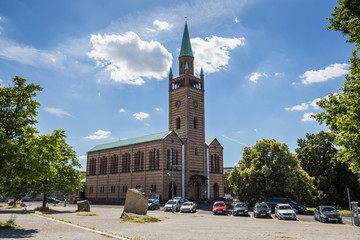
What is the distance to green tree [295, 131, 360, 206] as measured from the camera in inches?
2042

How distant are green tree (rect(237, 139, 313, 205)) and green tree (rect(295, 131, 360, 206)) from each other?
37.2ft

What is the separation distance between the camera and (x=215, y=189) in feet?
213

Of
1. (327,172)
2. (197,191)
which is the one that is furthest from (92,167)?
(327,172)

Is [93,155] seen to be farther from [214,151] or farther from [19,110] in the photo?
[19,110]

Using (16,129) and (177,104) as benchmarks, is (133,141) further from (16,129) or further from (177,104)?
(16,129)

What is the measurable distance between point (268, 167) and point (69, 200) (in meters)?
50.5

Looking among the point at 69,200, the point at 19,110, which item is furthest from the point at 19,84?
the point at 69,200

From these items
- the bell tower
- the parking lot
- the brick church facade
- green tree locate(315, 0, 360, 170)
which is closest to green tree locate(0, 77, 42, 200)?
the parking lot

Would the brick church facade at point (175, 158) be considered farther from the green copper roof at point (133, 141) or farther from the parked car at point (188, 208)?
the parked car at point (188, 208)

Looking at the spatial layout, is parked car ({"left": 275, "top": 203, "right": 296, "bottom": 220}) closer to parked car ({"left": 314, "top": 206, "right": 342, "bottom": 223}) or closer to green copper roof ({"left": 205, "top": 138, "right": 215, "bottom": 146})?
parked car ({"left": 314, "top": 206, "right": 342, "bottom": 223})

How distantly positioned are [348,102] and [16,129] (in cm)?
2048

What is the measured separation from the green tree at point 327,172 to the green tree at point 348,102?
36186 millimetres

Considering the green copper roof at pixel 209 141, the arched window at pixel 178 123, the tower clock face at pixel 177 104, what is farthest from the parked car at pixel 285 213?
the tower clock face at pixel 177 104

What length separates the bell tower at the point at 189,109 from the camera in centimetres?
6197
